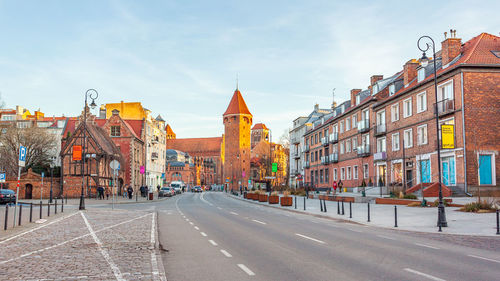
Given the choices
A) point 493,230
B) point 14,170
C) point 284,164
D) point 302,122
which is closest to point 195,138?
point 284,164

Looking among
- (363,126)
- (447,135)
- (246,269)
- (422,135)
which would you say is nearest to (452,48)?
(422,135)

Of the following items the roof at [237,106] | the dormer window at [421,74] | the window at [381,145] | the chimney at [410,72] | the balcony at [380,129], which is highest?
the roof at [237,106]

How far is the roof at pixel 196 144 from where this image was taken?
17100cm

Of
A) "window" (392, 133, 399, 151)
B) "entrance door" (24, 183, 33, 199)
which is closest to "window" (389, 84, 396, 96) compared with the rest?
"window" (392, 133, 399, 151)

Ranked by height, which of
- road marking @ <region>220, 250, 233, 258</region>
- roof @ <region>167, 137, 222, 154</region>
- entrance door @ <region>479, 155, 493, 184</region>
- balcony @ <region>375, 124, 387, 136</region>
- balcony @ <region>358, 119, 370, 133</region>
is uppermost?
roof @ <region>167, 137, 222, 154</region>

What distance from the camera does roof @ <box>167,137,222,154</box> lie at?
171000mm

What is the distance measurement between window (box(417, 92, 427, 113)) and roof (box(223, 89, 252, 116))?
3497 inches

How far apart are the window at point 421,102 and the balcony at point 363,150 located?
10809 mm

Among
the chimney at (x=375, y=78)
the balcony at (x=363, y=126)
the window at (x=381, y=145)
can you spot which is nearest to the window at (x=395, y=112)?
the window at (x=381, y=145)

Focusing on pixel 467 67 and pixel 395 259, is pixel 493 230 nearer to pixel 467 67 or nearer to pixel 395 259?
pixel 395 259

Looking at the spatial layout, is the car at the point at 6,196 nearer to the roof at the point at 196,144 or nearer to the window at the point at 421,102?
the window at the point at 421,102

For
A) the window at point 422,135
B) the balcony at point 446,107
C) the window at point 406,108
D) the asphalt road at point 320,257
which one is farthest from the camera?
the window at point 406,108

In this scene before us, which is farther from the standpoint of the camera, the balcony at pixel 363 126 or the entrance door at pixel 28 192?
the entrance door at pixel 28 192

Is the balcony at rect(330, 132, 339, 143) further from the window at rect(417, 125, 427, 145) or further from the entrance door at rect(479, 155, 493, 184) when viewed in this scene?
the entrance door at rect(479, 155, 493, 184)
